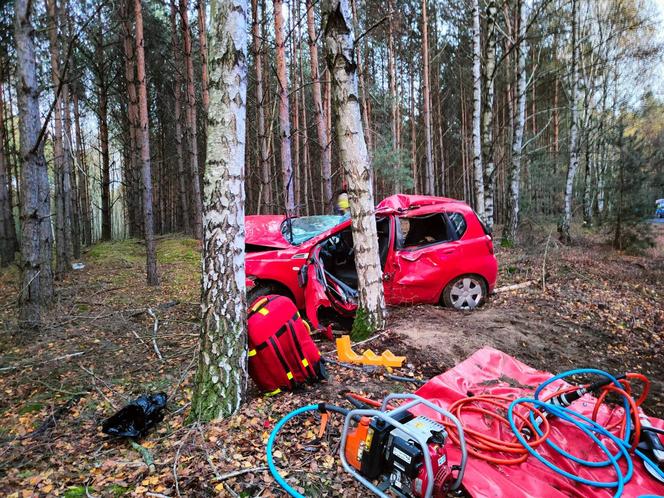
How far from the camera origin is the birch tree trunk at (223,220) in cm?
292

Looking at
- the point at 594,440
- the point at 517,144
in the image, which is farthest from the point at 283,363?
the point at 517,144

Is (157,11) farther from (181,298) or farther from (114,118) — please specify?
(181,298)

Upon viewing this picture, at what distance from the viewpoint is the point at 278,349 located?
10.6ft

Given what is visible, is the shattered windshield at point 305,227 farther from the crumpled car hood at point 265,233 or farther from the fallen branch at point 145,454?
the fallen branch at point 145,454

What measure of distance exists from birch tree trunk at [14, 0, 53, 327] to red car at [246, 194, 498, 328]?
290 centimetres

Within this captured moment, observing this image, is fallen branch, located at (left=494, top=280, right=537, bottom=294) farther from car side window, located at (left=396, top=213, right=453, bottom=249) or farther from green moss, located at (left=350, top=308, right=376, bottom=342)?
green moss, located at (left=350, top=308, right=376, bottom=342)

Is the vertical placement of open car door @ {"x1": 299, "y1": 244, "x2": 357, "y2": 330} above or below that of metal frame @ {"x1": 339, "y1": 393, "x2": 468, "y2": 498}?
above

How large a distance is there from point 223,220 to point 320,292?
229cm

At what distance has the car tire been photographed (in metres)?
6.04

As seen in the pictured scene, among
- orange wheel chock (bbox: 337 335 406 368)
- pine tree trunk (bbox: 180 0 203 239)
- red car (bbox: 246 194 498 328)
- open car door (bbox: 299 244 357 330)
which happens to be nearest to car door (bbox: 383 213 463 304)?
red car (bbox: 246 194 498 328)

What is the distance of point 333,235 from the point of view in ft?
18.8

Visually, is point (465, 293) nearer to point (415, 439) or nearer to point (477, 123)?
point (415, 439)

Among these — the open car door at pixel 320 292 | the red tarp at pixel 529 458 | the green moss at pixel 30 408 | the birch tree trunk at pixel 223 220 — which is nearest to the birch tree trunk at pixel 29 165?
the green moss at pixel 30 408

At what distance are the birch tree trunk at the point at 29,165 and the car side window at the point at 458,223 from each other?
19.6 ft
